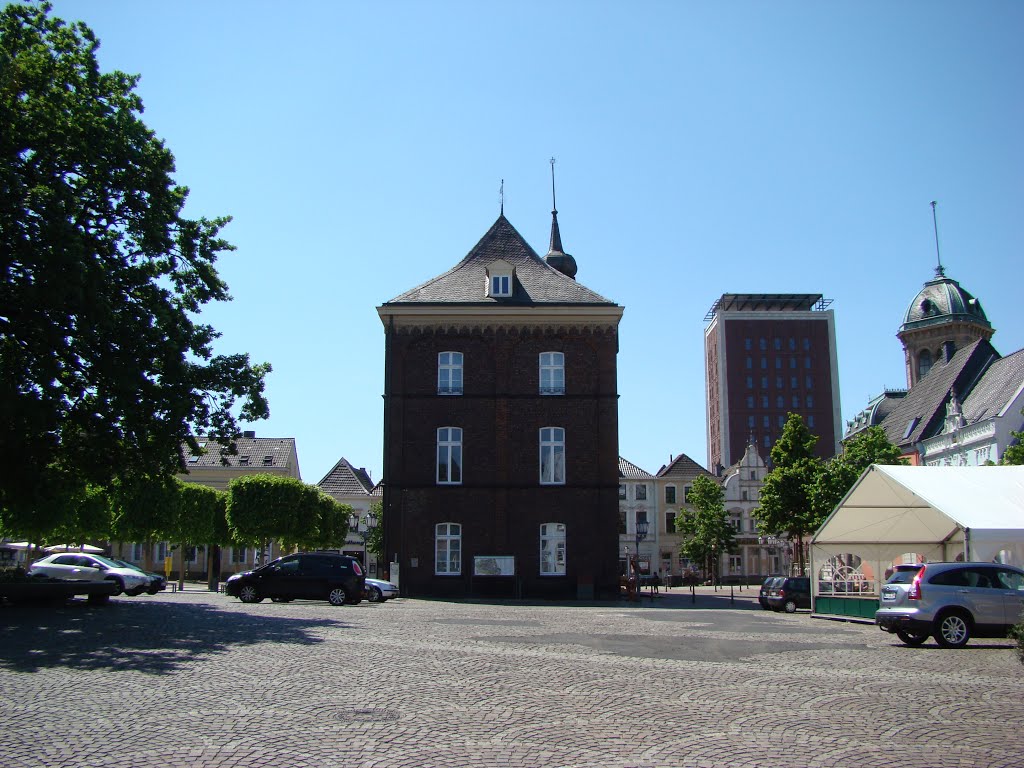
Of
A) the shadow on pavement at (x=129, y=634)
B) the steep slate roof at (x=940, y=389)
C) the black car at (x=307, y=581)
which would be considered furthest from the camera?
the steep slate roof at (x=940, y=389)

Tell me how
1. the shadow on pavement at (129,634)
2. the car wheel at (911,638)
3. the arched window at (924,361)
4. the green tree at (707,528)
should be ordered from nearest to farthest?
the shadow on pavement at (129,634) → the car wheel at (911,638) → the green tree at (707,528) → the arched window at (924,361)

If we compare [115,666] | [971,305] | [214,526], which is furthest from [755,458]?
[115,666]

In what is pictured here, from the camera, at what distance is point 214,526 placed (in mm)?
52062

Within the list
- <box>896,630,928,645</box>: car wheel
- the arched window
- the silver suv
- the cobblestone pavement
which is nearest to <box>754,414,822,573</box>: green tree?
<box>896,630,928,645</box>: car wheel

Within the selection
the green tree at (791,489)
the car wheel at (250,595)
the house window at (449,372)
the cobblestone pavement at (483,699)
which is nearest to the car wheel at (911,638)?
the cobblestone pavement at (483,699)

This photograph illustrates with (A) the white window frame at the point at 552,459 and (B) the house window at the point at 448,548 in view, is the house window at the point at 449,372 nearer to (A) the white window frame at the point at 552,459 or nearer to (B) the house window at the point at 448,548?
(A) the white window frame at the point at 552,459

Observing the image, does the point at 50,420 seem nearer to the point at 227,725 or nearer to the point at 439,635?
the point at 439,635

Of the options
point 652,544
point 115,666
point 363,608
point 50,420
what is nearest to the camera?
point 115,666

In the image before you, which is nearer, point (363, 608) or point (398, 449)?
point (363, 608)

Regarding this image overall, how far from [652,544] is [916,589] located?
246 ft

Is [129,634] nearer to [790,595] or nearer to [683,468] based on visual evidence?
[790,595]

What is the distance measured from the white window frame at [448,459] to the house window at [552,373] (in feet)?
13.7

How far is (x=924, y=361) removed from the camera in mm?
104438

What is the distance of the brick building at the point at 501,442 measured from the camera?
38.0 metres
